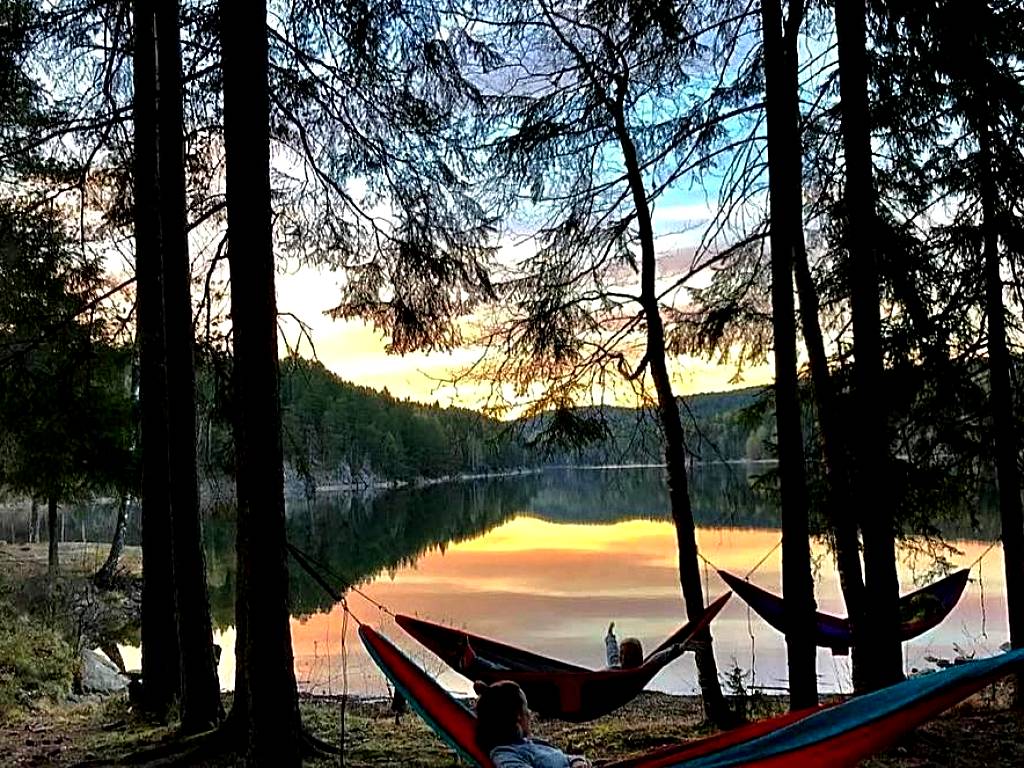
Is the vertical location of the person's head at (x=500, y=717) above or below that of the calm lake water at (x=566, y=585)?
above

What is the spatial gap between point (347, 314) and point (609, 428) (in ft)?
5.29

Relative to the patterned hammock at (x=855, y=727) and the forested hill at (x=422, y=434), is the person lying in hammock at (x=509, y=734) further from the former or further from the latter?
the forested hill at (x=422, y=434)

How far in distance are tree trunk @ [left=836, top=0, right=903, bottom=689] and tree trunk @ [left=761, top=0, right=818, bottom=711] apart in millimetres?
206

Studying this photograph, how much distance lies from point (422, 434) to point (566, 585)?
4135cm

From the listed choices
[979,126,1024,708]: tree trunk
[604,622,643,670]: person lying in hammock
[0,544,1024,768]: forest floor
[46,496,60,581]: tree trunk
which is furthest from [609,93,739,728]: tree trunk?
[46,496,60,581]: tree trunk

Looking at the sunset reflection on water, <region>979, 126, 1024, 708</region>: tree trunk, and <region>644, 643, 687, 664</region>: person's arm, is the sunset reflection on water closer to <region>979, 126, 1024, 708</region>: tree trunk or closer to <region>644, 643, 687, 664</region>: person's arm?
<region>979, 126, 1024, 708</region>: tree trunk

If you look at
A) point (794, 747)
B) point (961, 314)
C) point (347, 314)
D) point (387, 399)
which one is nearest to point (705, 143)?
point (961, 314)

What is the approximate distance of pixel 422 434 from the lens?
178ft

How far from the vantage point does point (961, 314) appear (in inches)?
170

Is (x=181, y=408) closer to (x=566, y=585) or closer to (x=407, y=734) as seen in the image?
(x=407, y=734)

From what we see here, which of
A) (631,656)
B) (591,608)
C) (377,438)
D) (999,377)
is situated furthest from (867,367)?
(377,438)

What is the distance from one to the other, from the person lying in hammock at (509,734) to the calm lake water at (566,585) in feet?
7.76

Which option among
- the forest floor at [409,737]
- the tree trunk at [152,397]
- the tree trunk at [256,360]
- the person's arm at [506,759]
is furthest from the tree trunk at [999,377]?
the tree trunk at [152,397]

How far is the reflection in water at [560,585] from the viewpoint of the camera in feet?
25.5
